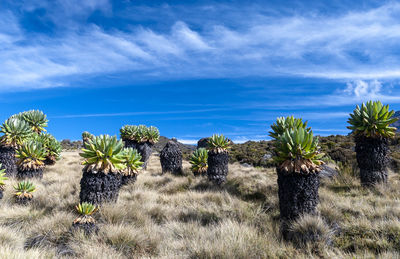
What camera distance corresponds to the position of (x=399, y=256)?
12.7 feet

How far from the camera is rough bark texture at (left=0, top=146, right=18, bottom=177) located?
11125 mm

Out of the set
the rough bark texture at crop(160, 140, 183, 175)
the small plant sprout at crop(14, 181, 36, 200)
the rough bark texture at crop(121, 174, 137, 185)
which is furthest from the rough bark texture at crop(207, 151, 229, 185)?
the small plant sprout at crop(14, 181, 36, 200)

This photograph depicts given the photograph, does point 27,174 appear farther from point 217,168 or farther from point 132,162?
point 217,168

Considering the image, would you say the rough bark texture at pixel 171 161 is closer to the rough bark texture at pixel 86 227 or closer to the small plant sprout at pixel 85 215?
the small plant sprout at pixel 85 215

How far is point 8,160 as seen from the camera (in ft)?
37.0

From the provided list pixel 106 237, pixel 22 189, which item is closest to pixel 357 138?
pixel 106 237

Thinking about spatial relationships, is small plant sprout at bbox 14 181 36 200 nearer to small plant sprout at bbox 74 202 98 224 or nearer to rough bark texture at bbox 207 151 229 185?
small plant sprout at bbox 74 202 98 224

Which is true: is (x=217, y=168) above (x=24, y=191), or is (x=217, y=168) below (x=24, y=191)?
above

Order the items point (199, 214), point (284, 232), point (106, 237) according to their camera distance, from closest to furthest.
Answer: point (106, 237) < point (284, 232) < point (199, 214)

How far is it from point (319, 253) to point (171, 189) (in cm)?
744

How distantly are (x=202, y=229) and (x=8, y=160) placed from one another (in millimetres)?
10382

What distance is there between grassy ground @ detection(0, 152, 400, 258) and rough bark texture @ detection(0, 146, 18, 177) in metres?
2.65

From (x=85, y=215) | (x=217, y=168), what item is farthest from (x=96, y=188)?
(x=217, y=168)

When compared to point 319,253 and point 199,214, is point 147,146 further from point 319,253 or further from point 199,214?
point 319,253
